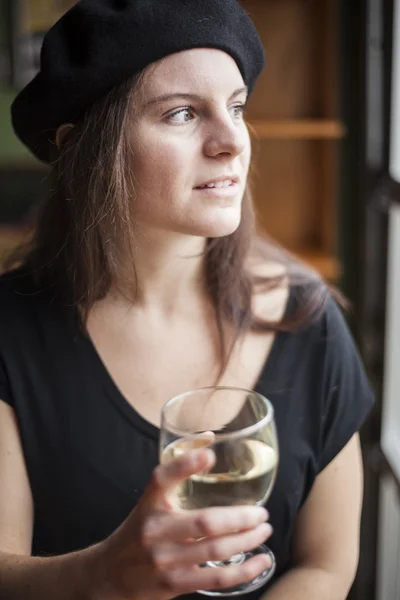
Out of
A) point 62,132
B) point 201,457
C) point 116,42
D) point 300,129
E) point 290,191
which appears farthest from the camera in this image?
point 290,191

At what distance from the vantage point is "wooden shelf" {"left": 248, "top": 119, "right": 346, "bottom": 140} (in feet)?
6.02

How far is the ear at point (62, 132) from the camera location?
916 millimetres

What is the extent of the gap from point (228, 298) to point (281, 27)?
1151mm

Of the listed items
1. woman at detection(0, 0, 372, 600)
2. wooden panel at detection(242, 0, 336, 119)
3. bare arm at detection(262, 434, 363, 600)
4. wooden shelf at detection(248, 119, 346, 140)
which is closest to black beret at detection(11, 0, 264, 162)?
woman at detection(0, 0, 372, 600)

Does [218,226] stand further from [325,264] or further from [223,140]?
[325,264]

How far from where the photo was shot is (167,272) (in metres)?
1.01

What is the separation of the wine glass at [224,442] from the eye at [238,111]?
385 millimetres

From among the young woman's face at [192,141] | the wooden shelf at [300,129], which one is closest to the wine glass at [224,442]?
the young woman's face at [192,141]

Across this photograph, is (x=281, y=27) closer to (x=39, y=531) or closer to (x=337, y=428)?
(x=337, y=428)

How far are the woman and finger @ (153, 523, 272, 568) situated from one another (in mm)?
106

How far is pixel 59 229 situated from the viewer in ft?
3.41

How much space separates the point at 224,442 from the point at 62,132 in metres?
0.53

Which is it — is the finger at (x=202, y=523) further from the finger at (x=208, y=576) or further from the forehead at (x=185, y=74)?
the forehead at (x=185, y=74)

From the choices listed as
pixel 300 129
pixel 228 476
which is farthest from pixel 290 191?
pixel 228 476
